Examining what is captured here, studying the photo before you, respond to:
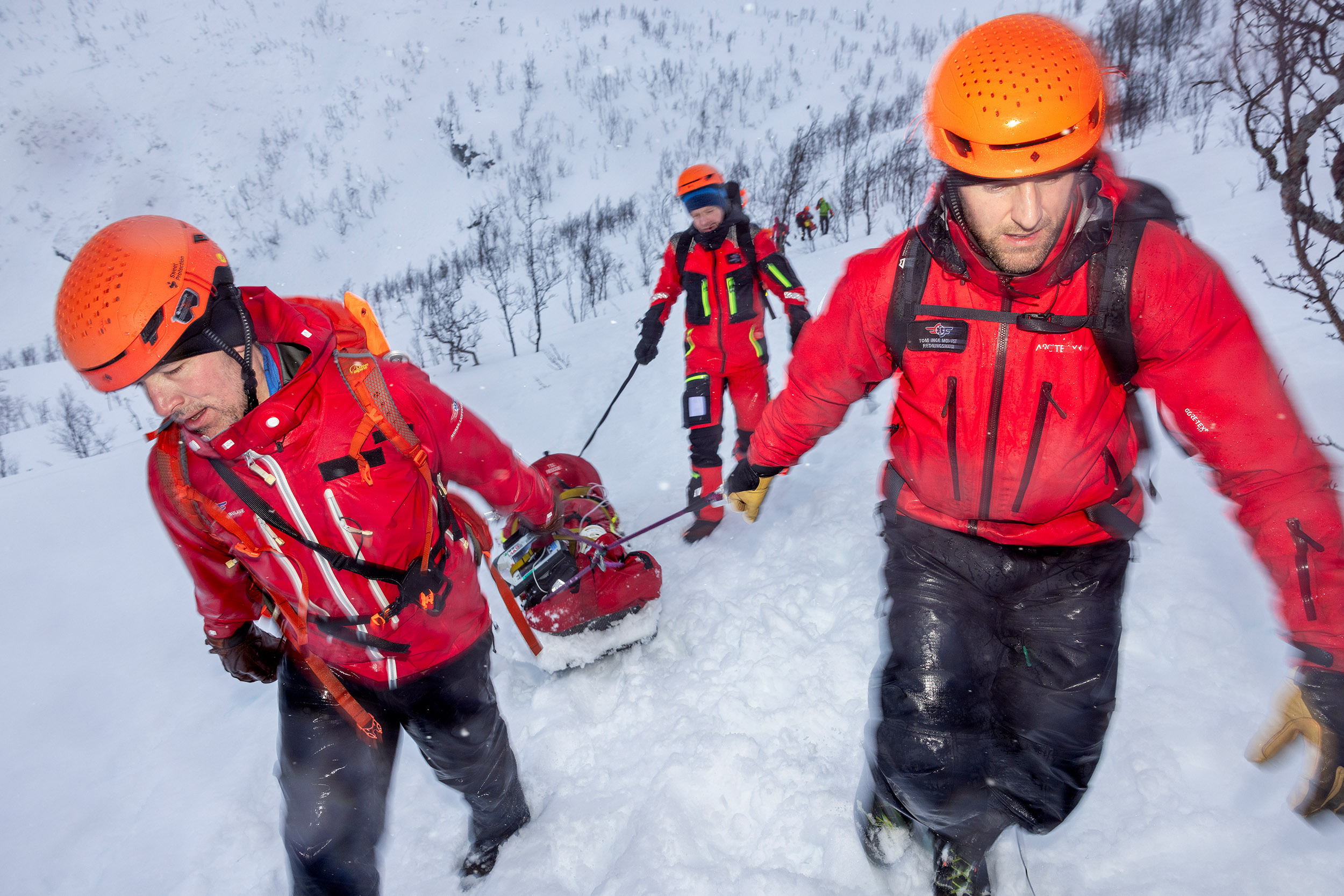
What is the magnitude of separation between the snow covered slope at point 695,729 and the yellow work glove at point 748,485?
850 millimetres

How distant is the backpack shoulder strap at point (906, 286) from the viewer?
1562 mm

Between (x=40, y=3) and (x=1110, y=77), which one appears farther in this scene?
(x=40, y=3)

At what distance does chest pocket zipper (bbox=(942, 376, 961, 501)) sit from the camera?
1.56 meters

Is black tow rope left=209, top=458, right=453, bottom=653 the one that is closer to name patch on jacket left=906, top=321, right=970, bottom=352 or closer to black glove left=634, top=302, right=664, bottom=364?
name patch on jacket left=906, top=321, right=970, bottom=352

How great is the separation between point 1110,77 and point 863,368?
858 mm

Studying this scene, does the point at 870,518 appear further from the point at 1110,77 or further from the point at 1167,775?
the point at 1110,77

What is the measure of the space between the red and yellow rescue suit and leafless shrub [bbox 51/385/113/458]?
826cm

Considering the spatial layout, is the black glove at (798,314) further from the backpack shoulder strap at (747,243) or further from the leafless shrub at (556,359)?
the leafless shrub at (556,359)

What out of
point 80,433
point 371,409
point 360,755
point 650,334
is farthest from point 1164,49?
point 80,433

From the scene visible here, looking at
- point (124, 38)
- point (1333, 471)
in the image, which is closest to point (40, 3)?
point (124, 38)

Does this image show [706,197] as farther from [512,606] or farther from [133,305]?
[133,305]

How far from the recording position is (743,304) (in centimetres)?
402

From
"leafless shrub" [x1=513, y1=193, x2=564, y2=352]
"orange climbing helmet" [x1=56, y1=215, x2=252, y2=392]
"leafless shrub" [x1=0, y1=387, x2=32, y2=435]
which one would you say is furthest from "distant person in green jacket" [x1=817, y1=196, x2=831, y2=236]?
"leafless shrub" [x1=0, y1=387, x2=32, y2=435]

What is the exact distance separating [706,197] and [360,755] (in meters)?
3.25
